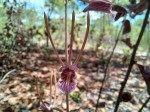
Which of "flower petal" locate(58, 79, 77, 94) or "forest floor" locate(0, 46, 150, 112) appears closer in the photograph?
"flower petal" locate(58, 79, 77, 94)

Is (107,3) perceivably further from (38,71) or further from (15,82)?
(38,71)

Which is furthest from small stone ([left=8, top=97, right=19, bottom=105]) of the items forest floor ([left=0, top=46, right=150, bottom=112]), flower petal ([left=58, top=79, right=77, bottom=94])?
flower petal ([left=58, top=79, right=77, bottom=94])

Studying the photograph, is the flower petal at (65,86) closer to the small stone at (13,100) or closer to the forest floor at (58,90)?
the forest floor at (58,90)

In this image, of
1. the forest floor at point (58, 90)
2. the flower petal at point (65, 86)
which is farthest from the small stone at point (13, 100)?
the flower petal at point (65, 86)

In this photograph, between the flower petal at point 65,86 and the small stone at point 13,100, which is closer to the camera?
the flower petal at point 65,86

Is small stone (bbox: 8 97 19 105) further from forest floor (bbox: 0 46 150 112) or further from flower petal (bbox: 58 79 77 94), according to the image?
flower petal (bbox: 58 79 77 94)

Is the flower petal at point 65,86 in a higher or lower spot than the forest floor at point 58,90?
higher

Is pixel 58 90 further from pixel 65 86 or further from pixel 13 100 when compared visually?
pixel 65 86

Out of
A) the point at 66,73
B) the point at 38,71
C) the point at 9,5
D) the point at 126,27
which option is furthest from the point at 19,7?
the point at 66,73
